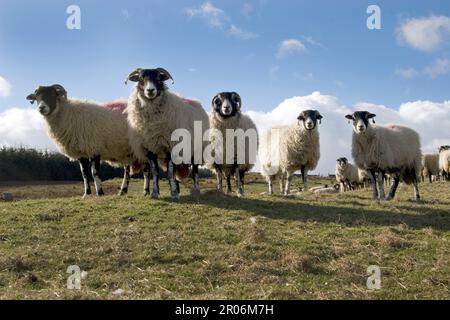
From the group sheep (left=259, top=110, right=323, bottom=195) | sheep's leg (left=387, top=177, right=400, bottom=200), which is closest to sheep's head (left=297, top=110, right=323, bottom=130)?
sheep (left=259, top=110, right=323, bottom=195)

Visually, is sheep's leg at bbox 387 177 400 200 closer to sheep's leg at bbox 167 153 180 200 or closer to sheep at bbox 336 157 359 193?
sheep's leg at bbox 167 153 180 200

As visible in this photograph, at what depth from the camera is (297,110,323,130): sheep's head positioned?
17.6m

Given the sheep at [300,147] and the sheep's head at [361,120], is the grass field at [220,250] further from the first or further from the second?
the sheep at [300,147]

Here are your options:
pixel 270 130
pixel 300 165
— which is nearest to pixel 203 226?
pixel 300 165

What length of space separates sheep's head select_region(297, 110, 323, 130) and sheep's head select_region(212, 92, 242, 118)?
2868 mm

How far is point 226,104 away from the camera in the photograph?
15.4 metres

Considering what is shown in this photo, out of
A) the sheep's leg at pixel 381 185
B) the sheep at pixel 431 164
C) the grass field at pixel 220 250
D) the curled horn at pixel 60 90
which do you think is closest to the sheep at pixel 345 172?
the sheep at pixel 431 164

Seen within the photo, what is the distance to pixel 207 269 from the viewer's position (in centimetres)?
791

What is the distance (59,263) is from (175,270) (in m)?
2.17

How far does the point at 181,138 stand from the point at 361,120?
6.24m

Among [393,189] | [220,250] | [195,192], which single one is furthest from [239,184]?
[220,250]

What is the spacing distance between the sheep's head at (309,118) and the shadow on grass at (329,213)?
4.11 m

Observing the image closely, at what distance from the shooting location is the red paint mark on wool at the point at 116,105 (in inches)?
661
